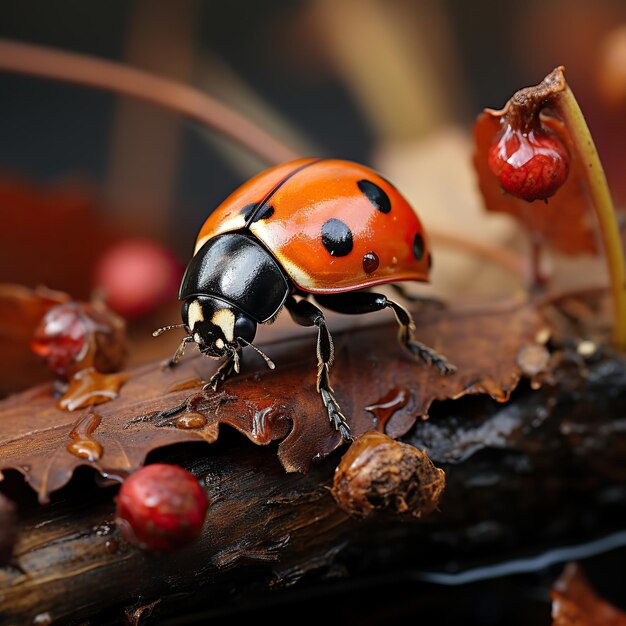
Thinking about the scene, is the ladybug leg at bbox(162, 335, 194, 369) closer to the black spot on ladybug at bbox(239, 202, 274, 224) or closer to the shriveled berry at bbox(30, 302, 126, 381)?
the shriveled berry at bbox(30, 302, 126, 381)

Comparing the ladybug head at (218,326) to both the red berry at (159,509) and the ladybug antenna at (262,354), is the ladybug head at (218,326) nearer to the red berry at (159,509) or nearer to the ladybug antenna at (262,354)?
the ladybug antenna at (262,354)

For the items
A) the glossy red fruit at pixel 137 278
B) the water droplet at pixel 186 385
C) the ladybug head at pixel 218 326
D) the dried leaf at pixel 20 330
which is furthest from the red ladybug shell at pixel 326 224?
the glossy red fruit at pixel 137 278

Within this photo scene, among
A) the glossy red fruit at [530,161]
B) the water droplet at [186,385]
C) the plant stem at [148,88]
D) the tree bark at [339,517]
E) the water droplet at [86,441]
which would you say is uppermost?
the plant stem at [148,88]

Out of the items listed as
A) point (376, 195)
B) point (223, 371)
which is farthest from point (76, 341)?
point (376, 195)

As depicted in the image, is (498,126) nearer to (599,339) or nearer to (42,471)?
(599,339)

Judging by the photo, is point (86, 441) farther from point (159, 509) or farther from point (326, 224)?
point (326, 224)

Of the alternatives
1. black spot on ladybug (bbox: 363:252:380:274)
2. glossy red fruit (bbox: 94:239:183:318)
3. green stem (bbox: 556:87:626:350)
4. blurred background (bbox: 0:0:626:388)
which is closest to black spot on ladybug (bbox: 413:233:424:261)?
black spot on ladybug (bbox: 363:252:380:274)
